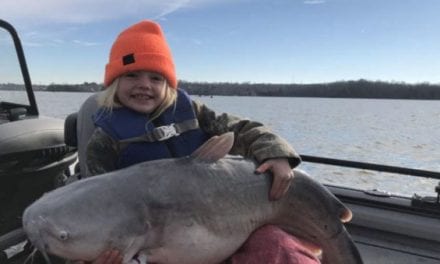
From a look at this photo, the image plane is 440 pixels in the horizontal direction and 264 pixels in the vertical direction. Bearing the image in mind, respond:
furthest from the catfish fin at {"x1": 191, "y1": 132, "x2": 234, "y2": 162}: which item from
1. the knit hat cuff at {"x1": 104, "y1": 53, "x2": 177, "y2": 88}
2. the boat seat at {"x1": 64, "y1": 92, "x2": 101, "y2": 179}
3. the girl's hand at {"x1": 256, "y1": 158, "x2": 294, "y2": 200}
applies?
the boat seat at {"x1": 64, "y1": 92, "x2": 101, "y2": 179}

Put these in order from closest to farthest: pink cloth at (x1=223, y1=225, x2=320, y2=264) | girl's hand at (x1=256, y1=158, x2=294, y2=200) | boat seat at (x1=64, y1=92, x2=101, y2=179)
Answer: pink cloth at (x1=223, y1=225, x2=320, y2=264) < girl's hand at (x1=256, y1=158, x2=294, y2=200) < boat seat at (x1=64, y1=92, x2=101, y2=179)

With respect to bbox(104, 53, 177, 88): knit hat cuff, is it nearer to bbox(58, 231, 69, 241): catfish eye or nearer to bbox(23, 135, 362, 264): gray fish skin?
bbox(23, 135, 362, 264): gray fish skin

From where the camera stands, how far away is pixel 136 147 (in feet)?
8.71

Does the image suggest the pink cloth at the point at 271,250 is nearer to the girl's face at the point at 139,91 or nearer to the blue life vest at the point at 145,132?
the blue life vest at the point at 145,132

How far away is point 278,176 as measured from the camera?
2457 mm

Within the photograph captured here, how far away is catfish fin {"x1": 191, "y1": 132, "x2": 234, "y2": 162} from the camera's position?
2336 millimetres

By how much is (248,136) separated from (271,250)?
0.77m

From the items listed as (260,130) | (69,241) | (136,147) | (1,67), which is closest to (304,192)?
(260,130)

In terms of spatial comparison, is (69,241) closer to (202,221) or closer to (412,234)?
(202,221)

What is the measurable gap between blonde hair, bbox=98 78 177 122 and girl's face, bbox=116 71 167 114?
33 mm

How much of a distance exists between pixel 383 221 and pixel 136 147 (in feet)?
7.56

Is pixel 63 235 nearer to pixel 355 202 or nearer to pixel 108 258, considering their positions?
pixel 108 258

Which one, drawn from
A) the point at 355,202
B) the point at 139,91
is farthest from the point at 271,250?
the point at 355,202

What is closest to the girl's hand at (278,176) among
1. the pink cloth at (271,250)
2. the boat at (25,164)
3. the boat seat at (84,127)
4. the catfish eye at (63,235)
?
the pink cloth at (271,250)
